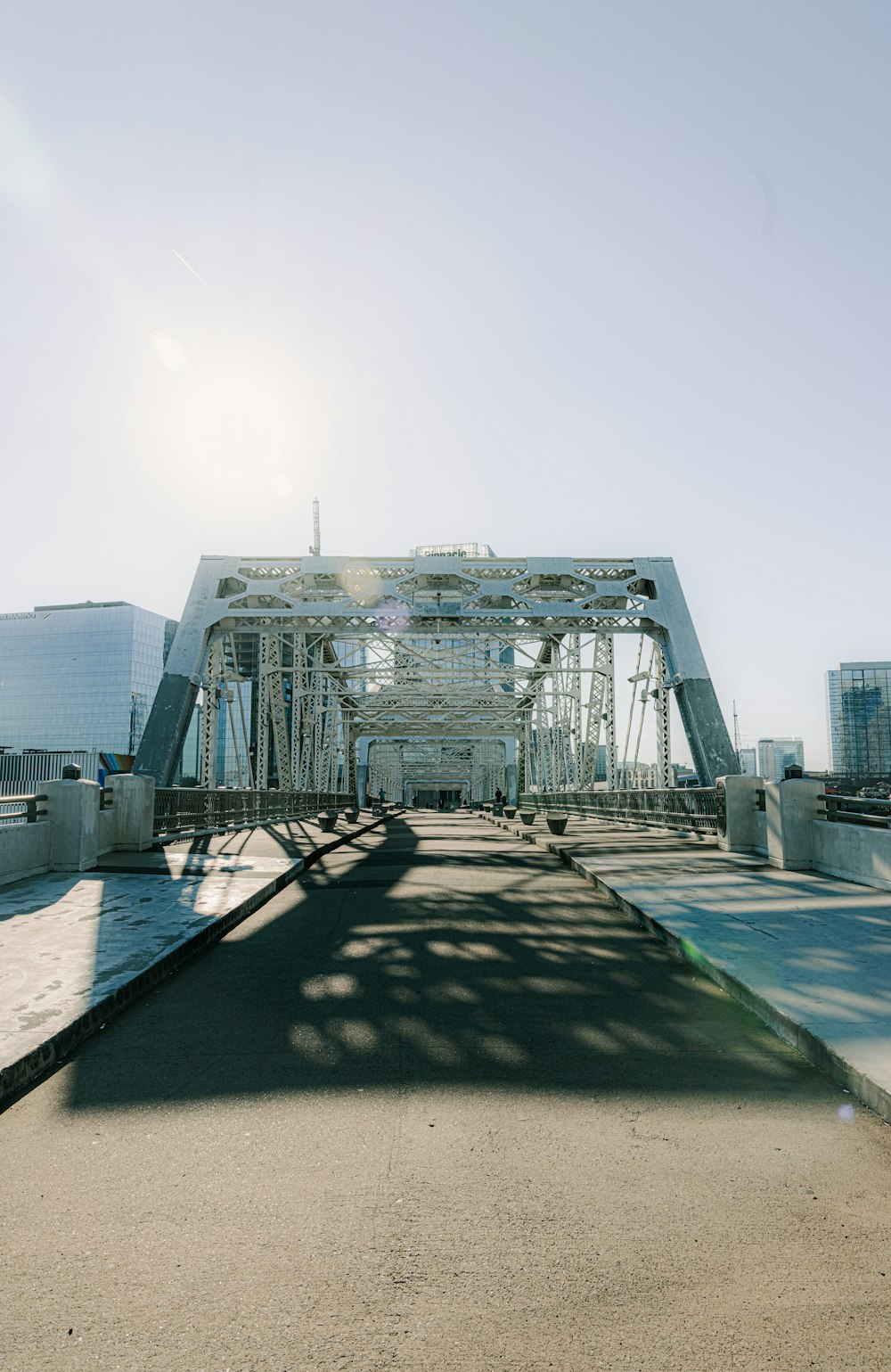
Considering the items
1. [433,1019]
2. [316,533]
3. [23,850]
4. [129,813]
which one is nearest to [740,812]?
[433,1019]

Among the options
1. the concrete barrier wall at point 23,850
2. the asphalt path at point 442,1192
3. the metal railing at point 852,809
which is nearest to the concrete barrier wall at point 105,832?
the concrete barrier wall at point 23,850

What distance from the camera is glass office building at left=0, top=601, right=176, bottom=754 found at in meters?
117

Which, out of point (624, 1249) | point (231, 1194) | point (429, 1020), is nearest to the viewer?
point (624, 1249)

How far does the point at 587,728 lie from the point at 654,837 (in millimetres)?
16129

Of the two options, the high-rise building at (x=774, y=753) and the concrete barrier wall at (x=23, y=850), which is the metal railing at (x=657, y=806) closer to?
the concrete barrier wall at (x=23, y=850)

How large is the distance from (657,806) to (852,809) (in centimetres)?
1105

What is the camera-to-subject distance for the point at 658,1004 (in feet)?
19.2

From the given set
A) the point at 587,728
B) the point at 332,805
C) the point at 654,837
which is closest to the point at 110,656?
the point at 332,805

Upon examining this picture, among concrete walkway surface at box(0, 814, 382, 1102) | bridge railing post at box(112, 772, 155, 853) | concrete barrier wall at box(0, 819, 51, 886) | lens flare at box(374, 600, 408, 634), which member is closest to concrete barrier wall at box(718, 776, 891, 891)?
concrete walkway surface at box(0, 814, 382, 1102)

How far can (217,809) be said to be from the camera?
21375 mm

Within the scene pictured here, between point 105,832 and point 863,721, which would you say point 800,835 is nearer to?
point 105,832

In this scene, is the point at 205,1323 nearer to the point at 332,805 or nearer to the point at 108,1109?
the point at 108,1109

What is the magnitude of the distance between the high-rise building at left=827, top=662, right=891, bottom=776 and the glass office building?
97168mm

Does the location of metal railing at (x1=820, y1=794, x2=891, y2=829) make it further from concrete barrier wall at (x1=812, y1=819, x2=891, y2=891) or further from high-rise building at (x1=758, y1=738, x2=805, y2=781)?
high-rise building at (x1=758, y1=738, x2=805, y2=781)
